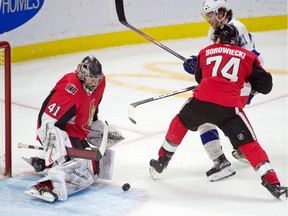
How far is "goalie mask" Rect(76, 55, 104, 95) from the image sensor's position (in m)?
3.53

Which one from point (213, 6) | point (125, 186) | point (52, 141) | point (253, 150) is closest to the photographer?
point (52, 141)

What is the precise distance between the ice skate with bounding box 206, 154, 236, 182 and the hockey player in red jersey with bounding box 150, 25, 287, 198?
28 centimetres

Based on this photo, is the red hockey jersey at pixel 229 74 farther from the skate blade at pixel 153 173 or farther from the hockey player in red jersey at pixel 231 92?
the skate blade at pixel 153 173

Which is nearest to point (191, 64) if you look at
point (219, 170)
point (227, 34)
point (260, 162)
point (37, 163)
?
point (227, 34)

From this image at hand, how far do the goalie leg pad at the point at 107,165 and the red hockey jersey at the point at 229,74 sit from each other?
22.5 inches

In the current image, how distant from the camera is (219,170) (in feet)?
12.6

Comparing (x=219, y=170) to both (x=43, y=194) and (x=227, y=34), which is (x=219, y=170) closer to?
(x=227, y=34)

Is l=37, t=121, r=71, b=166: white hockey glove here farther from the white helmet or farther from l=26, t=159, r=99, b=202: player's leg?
the white helmet

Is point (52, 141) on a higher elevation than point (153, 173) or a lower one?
higher

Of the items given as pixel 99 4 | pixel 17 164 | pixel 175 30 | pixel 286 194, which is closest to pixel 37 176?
pixel 17 164

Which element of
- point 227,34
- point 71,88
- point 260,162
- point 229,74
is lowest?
point 260,162

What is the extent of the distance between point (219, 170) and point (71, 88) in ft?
2.97

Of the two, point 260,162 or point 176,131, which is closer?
point 260,162

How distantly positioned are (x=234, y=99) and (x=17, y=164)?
1.29 metres
